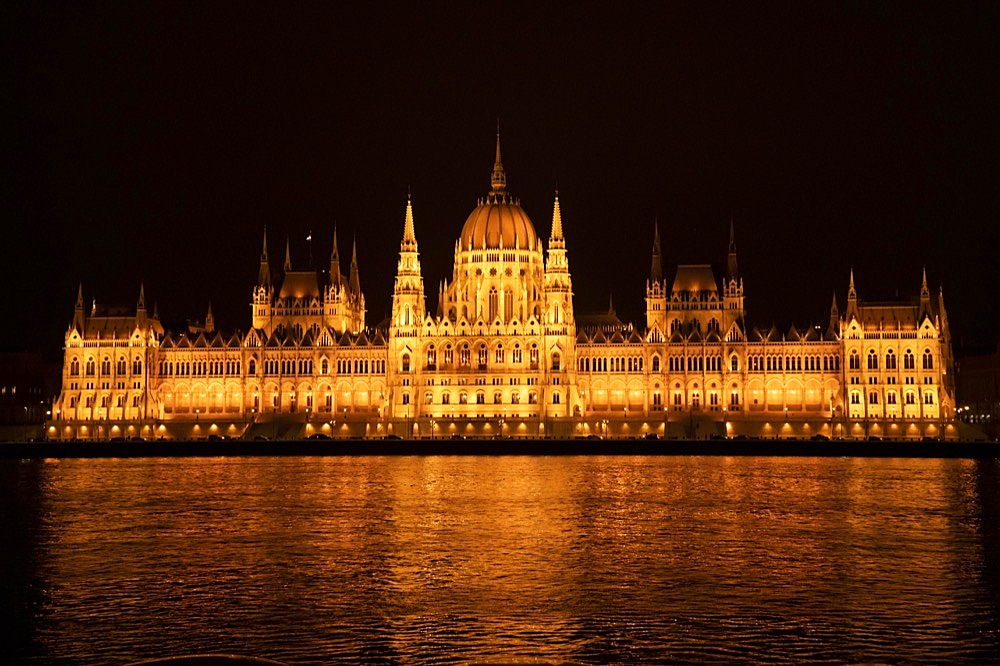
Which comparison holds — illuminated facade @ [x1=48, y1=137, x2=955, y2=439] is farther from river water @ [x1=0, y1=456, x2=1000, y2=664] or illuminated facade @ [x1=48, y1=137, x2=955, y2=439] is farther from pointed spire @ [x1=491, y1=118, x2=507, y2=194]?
river water @ [x1=0, y1=456, x2=1000, y2=664]

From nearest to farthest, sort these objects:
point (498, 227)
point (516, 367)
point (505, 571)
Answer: point (505, 571) → point (516, 367) → point (498, 227)

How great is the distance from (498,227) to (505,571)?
92.6m

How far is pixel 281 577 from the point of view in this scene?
134ft

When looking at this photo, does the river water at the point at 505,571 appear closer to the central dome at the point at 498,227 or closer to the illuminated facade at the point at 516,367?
the illuminated facade at the point at 516,367

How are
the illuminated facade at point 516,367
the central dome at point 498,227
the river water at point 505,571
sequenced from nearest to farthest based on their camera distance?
the river water at point 505,571
the illuminated facade at point 516,367
the central dome at point 498,227

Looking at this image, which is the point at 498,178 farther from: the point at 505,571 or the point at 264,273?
the point at 505,571

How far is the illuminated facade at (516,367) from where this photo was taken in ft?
400

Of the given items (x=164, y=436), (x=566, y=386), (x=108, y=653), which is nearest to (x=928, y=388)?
(x=566, y=386)

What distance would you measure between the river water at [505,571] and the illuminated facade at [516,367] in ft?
154

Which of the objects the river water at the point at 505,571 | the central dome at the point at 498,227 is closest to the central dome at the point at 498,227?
the central dome at the point at 498,227

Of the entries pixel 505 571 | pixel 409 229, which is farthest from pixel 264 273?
pixel 505 571

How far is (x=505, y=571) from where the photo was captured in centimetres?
4169

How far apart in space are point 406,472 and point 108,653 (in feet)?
183

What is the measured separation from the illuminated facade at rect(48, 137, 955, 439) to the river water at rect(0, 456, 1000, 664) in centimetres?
4694
